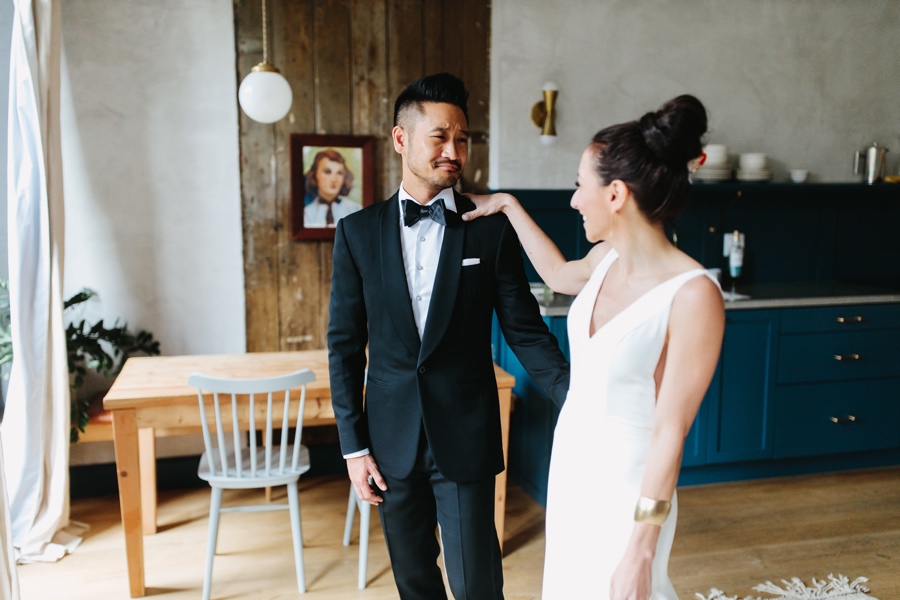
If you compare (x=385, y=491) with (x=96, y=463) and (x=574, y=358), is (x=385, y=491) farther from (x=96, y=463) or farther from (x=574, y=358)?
(x=96, y=463)

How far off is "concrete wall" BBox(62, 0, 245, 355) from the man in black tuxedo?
2035mm

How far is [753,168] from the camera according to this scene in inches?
Result: 170

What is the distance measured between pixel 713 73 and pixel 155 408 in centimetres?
342

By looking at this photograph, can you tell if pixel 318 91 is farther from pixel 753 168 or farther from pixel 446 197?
pixel 753 168

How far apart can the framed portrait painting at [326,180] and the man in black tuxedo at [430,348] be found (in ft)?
6.27

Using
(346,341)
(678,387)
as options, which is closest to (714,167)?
(346,341)

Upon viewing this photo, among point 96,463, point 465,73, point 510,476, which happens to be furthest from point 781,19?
point 96,463

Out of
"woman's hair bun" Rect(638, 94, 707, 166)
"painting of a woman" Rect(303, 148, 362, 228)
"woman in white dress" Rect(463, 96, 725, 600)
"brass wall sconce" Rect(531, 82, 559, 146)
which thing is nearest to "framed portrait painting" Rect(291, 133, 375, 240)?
"painting of a woman" Rect(303, 148, 362, 228)

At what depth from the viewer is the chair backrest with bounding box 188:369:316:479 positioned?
8.66ft

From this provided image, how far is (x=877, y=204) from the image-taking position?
4.67 metres

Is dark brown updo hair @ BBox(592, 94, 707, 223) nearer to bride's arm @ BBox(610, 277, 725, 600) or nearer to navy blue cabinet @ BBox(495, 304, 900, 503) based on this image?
bride's arm @ BBox(610, 277, 725, 600)

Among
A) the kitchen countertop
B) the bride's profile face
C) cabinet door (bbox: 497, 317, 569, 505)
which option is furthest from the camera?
the kitchen countertop

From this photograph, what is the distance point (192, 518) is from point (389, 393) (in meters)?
1.99

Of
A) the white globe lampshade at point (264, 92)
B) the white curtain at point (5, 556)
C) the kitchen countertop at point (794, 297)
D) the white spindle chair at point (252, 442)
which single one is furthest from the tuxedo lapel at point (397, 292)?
the kitchen countertop at point (794, 297)
